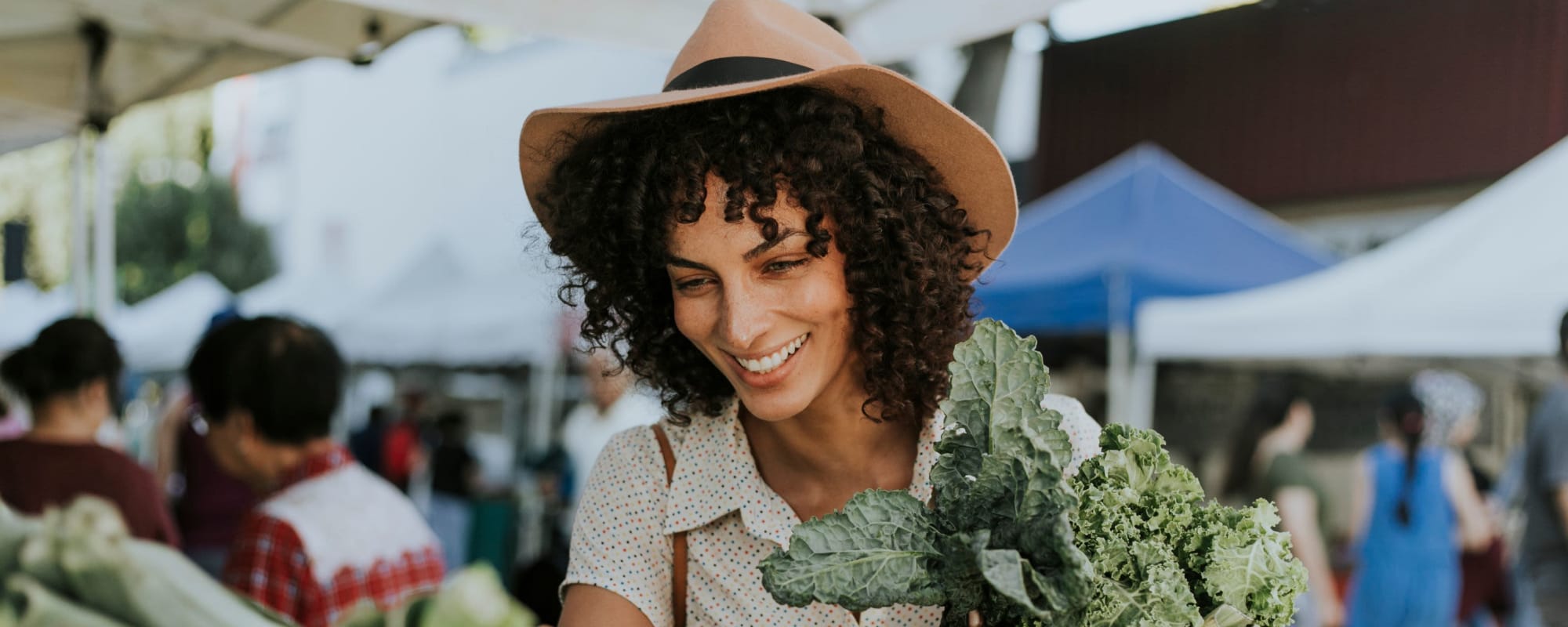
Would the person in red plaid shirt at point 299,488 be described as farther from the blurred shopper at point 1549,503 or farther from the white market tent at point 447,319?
the white market tent at point 447,319

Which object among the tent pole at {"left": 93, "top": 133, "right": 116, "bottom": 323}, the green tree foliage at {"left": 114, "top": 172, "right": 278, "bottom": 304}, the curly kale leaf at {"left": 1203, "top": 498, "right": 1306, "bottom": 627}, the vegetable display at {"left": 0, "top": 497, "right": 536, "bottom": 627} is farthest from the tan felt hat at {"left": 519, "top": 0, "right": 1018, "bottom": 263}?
the green tree foliage at {"left": 114, "top": 172, "right": 278, "bottom": 304}

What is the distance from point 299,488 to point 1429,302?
412 centimetres

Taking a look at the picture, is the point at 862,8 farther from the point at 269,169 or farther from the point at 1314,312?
the point at 269,169

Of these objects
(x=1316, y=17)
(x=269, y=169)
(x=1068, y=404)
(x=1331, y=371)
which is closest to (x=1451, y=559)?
(x=1331, y=371)

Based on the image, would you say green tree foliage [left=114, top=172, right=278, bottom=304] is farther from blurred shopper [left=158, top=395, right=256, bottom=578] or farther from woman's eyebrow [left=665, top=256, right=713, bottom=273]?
woman's eyebrow [left=665, top=256, right=713, bottom=273]

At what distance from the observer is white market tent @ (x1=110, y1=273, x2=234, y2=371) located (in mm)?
12391

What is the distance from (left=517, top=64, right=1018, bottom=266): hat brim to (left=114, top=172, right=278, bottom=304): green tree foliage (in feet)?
89.9

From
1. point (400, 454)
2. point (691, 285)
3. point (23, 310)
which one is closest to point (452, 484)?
point (400, 454)

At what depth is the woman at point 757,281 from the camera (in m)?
1.32

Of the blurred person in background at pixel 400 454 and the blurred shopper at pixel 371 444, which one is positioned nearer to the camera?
the blurred shopper at pixel 371 444

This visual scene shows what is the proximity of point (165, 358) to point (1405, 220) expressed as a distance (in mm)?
11935

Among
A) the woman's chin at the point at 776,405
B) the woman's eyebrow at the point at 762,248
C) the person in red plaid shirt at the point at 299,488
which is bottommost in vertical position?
the person in red plaid shirt at the point at 299,488

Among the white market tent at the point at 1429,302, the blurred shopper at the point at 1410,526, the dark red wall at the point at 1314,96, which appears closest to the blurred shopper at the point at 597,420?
the white market tent at the point at 1429,302

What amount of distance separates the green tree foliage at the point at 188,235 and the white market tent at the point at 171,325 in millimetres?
13522
